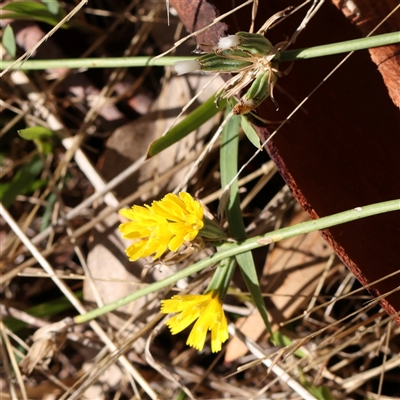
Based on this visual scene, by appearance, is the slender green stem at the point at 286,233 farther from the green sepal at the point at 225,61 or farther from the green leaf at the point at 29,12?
the green leaf at the point at 29,12

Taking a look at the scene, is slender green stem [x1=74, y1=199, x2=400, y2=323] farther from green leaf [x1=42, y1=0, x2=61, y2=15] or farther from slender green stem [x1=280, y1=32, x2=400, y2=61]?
green leaf [x1=42, y1=0, x2=61, y2=15]

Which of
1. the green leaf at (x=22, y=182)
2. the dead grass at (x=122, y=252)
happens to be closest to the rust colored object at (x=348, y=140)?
the dead grass at (x=122, y=252)

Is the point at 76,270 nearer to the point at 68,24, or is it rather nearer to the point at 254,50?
the point at 68,24

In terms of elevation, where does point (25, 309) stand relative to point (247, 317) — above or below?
above

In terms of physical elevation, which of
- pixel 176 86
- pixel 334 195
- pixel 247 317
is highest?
pixel 176 86

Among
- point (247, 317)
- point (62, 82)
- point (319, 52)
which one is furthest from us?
point (62, 82)

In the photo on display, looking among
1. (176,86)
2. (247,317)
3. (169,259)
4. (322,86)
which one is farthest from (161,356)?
(322,86)

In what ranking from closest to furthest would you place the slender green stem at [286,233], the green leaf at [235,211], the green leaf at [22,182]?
the slender green stem at [286,233] < the green leaf at [235,211] < the green leaf at [22,182]

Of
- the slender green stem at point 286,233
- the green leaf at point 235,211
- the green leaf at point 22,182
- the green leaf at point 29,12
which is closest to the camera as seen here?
the slender green stem at point 286,233
